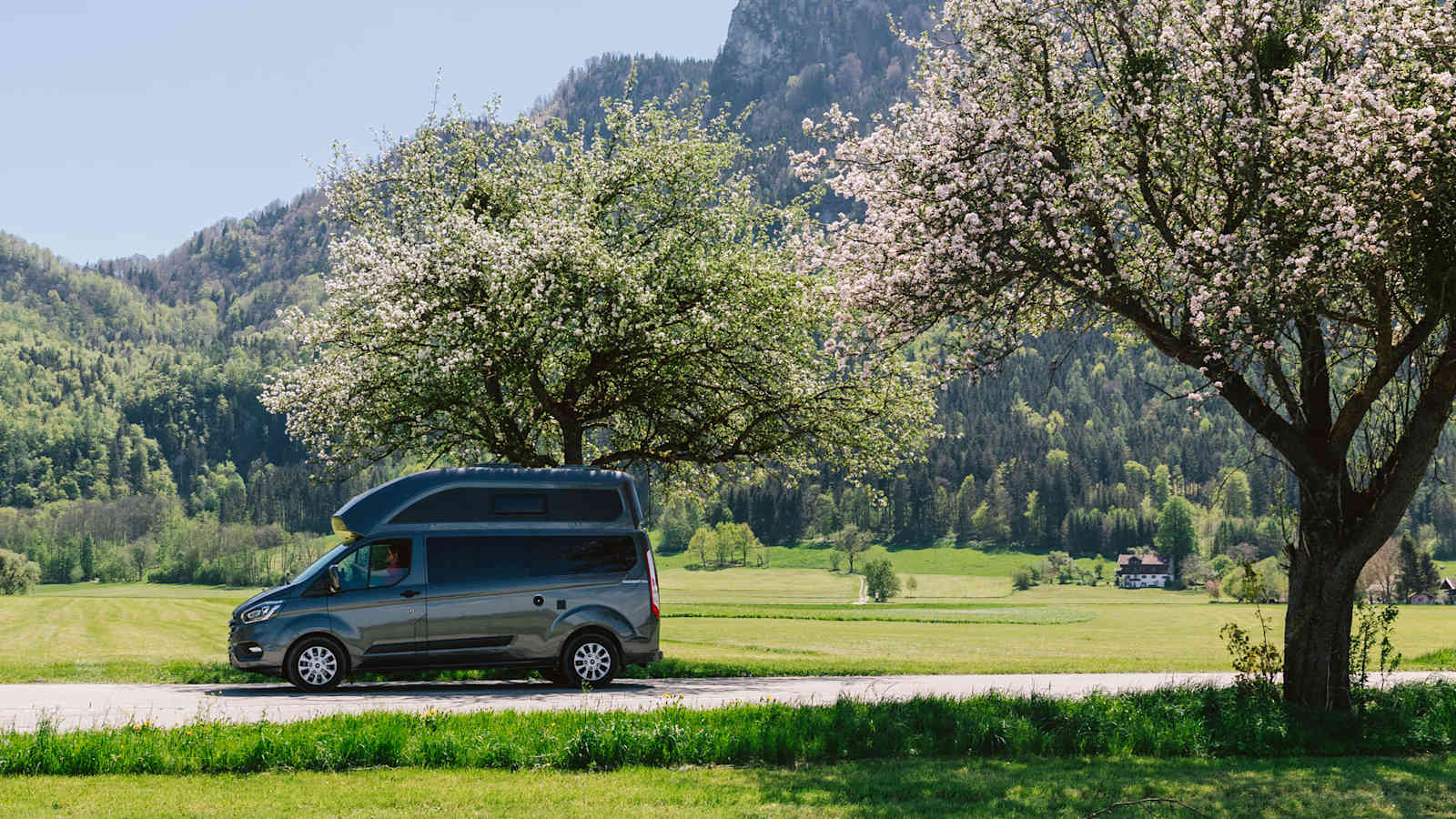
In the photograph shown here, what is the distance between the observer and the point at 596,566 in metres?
20.0

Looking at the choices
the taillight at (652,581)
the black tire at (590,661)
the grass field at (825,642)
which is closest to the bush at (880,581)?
the grass field at (825,642)

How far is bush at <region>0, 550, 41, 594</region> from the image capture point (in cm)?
10769

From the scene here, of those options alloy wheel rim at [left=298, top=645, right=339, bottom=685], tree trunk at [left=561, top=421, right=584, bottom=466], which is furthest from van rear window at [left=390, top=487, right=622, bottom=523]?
tree trunk at [left=561, top=421, right=584, bottom=466]

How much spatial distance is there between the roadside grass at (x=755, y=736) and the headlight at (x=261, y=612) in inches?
242

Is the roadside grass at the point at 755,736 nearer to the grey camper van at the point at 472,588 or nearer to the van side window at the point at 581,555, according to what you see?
the grey camper van at the point at 472,588

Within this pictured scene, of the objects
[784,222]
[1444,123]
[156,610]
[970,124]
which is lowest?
[156,610]

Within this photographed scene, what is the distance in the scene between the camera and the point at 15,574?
111500 mm

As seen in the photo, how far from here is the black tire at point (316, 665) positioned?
1883 cm

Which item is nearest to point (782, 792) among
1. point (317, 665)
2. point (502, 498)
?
point (502, 498)

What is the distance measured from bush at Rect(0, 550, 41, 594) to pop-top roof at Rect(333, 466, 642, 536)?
105 m

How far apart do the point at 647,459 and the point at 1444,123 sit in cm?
1788

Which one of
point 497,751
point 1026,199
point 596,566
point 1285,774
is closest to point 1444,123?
point 1026,199

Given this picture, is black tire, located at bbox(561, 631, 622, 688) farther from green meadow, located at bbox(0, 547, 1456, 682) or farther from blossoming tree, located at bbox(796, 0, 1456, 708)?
blossoming tree, located at bbox(796, 0, 1456, 708)

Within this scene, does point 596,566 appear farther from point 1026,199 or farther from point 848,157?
point 1026,199
